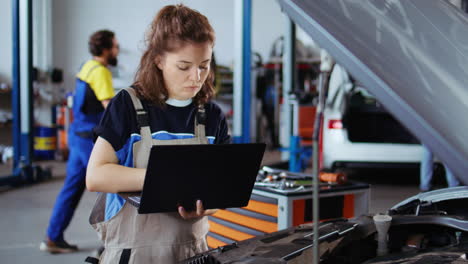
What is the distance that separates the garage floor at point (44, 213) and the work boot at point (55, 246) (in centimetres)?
4

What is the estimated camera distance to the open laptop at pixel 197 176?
1028 millimetres

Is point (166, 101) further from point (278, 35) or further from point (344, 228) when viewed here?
point (278, 35)

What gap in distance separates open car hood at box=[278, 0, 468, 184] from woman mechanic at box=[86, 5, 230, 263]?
47cm

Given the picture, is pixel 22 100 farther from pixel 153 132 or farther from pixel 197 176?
pixel 197 176

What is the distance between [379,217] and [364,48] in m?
0.76

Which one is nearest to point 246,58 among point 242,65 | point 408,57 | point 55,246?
point 242,65

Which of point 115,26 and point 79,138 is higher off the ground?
point 115,26

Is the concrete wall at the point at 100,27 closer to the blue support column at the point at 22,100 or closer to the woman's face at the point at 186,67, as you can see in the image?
the blue support column at the point at 22,100

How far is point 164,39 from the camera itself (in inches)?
47.8

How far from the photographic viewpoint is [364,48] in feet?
2.30

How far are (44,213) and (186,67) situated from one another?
3.88 metres

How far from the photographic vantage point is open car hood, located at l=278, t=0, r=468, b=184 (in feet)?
2.16

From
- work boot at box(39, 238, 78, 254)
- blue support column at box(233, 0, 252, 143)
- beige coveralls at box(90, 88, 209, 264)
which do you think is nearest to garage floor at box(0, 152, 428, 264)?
work boot at box(39, 238, 78, 254)

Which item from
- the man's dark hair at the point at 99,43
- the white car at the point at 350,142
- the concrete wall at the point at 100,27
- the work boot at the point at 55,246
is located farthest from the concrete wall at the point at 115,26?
the work boot at the point at 55,246
